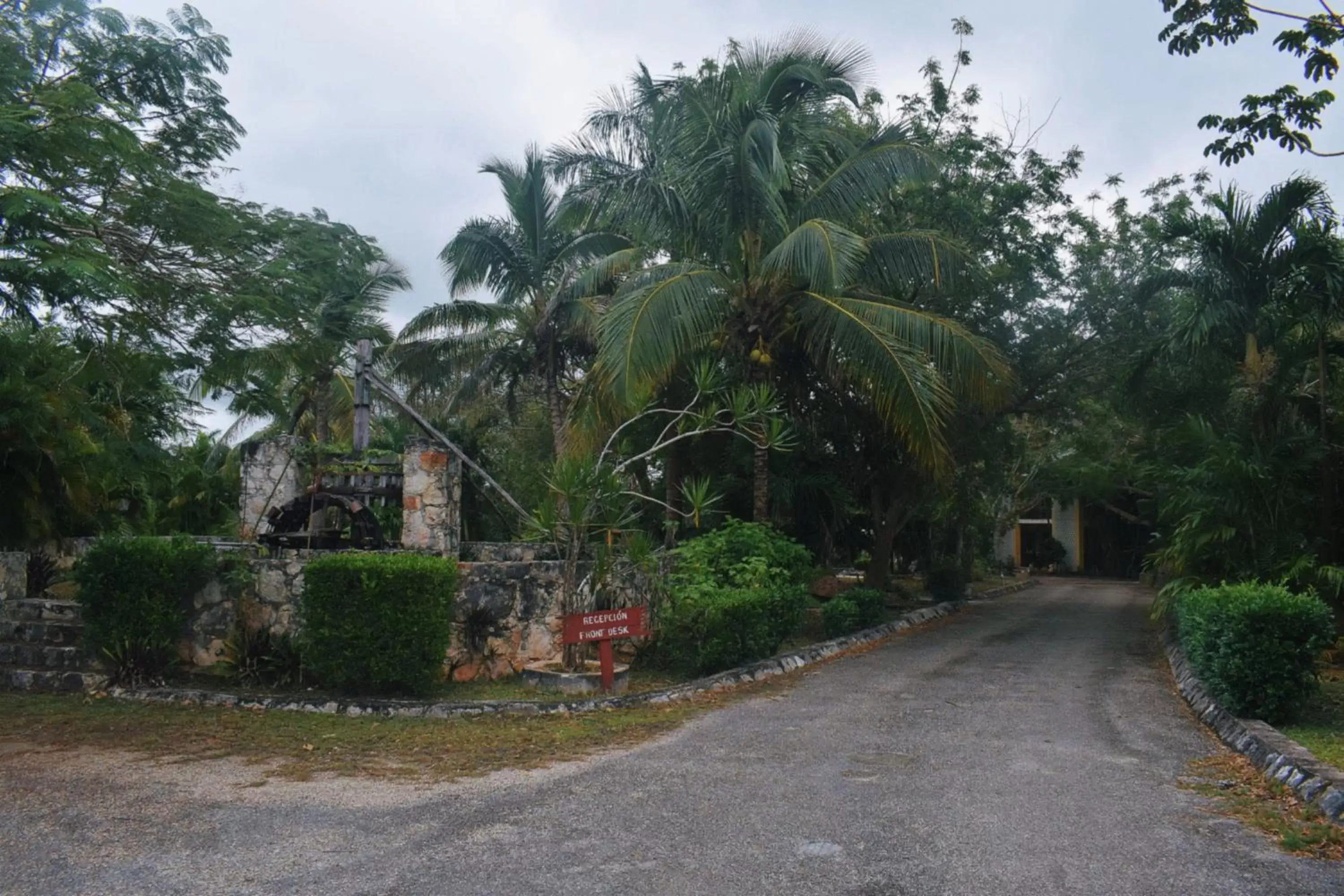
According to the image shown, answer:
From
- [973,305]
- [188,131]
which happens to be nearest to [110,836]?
[188,131]

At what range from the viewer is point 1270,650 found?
8.34 metres

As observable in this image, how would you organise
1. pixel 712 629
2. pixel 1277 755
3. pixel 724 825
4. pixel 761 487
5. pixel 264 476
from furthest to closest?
1. pixel 761 487
2. pixel 264 476
3. pixel 712 629
4. pixel 1277 755
5. pixel 724 825

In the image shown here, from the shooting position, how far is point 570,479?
9867mm

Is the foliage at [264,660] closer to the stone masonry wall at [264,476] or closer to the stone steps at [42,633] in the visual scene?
the stone steps at [42,633]

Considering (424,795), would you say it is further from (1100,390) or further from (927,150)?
(1100,390)

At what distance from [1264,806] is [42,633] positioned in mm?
10718

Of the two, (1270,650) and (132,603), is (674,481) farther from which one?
(1270,650)

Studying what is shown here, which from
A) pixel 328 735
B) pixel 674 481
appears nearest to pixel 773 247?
pixel 674 481

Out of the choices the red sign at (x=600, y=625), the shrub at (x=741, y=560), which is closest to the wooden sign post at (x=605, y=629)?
the red sign at (x=600, y=625)

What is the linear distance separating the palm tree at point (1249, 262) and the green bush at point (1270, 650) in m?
5.42

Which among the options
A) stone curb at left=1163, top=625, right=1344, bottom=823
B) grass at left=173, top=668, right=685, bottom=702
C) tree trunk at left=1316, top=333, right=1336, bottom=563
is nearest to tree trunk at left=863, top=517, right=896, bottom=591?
tree trunk at left=1316, top=333, right=1336, bottom=563

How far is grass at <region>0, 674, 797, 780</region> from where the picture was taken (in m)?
7.17

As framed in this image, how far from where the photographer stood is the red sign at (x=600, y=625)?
9555 millimetres

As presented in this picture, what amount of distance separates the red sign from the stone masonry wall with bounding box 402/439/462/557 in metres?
2.09
